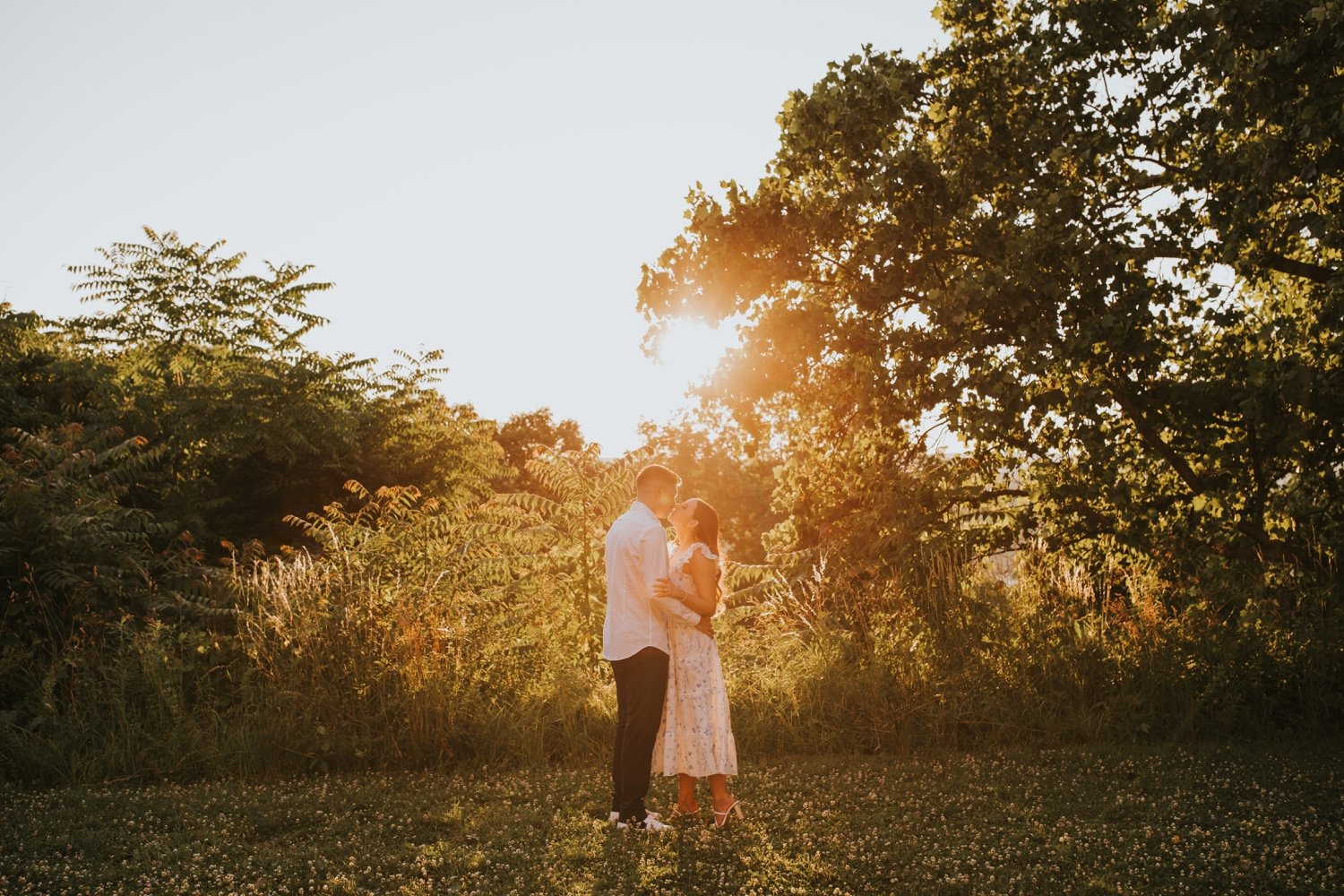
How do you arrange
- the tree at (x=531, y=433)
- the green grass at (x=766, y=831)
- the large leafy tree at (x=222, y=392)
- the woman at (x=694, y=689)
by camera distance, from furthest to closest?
the tree at (x=531, y=433), the large leafy tree at (x=222, y=392), the woman at (x=694, y=689), the green grass at (x=766, y=831)

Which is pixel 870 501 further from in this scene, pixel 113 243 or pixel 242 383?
pixel 113 243

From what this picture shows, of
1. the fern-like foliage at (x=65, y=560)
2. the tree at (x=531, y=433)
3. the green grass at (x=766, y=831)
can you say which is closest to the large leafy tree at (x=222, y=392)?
the fern-like foliage at (x=65, y=560)

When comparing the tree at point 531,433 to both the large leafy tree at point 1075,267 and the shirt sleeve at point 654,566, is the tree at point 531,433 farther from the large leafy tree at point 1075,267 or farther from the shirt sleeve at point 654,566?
the shirt sleeve at point 654,566

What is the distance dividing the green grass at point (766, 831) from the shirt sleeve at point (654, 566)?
1299 mm

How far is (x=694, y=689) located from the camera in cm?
649

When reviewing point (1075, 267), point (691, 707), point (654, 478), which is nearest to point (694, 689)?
point (691, 707)

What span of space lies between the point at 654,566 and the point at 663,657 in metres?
0.56

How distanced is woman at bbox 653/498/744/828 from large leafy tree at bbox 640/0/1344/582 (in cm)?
409

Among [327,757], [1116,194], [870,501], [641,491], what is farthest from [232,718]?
[1116,194]

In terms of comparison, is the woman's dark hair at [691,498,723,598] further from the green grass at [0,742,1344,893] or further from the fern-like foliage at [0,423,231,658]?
the fern-like foliage at [0,423,231,658]

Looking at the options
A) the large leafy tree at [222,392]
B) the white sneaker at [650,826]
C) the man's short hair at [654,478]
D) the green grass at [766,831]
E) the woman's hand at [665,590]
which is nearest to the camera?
the green grass at [766,831]

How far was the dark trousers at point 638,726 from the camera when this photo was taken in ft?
20.5

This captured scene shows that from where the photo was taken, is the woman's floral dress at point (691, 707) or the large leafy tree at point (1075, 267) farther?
the large leafy tree at point (1075, 267)

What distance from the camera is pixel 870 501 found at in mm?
12461
